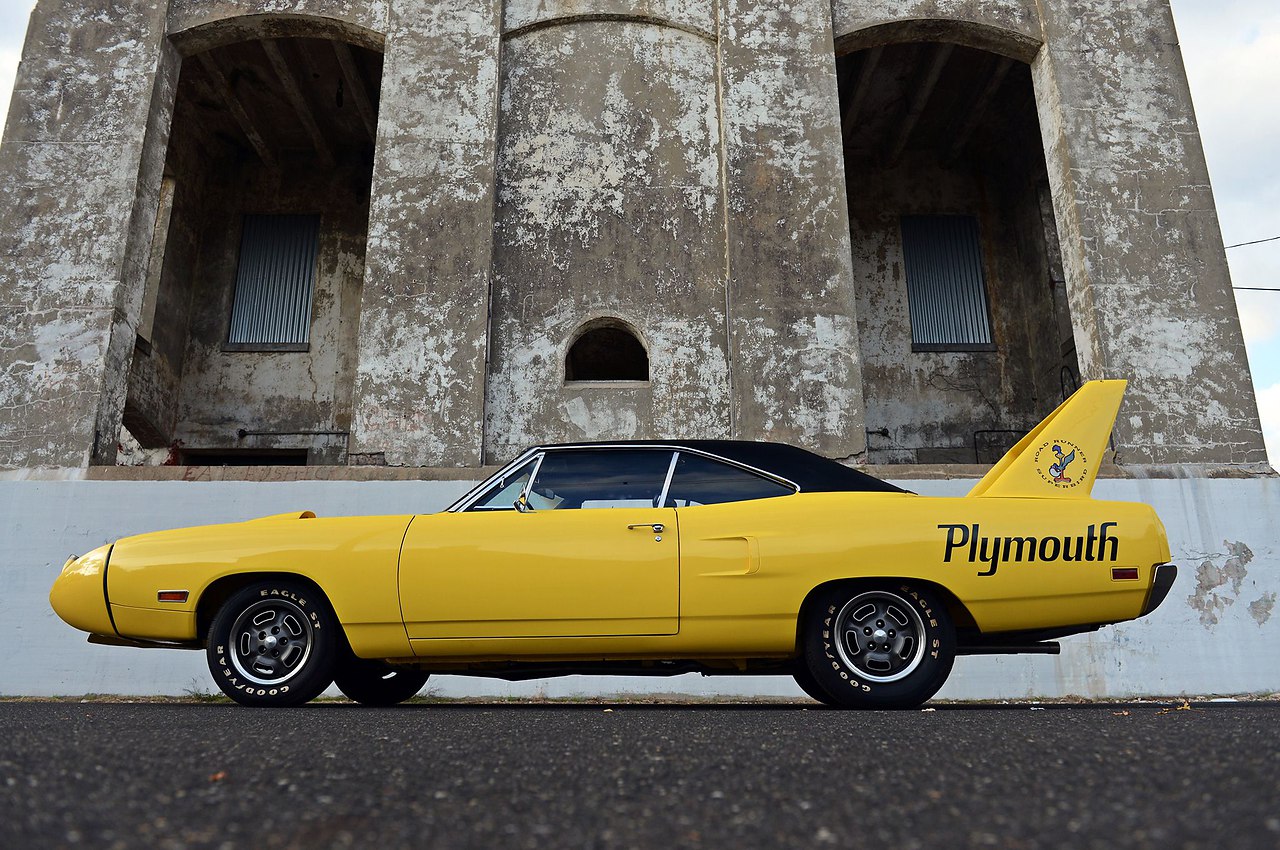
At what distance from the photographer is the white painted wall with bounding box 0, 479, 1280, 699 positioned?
707 centimetres

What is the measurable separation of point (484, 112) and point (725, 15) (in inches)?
106

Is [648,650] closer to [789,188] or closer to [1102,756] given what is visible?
[1102,756]

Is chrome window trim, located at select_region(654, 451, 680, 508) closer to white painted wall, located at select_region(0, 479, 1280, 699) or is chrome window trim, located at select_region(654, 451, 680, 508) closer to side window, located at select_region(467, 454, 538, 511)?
side window, located at select_region(467, 454, 538, 511)

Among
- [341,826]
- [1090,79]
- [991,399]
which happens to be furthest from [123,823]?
[991,399]

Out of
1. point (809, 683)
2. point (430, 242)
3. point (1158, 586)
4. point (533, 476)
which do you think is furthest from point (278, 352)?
point (1158, 586)

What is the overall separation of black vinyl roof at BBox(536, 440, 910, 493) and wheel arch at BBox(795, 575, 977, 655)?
0.46 metres

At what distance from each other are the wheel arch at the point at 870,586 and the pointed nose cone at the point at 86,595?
3.09m

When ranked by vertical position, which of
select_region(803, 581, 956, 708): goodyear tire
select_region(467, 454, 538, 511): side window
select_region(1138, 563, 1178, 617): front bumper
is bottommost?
select_region(803, 581, 956, 708): goodyear tire

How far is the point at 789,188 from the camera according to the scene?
875cm

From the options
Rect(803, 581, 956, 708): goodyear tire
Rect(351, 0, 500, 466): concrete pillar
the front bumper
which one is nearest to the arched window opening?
Rect(351, 0, 500, 466): concrete pillar

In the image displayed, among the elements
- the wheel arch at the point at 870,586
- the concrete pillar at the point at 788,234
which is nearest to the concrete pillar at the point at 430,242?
the concrete pillar at the point at 788,234

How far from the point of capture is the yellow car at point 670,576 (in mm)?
3680

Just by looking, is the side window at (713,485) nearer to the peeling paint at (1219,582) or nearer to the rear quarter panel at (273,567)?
the rear quarter panel at (273,567)

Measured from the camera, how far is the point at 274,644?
401cm
